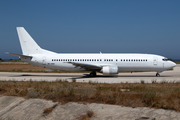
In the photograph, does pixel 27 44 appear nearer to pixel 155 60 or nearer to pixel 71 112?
pixel 155 60

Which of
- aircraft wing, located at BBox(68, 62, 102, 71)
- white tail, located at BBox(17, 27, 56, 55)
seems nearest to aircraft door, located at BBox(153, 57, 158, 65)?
aircraft wing, located at BBox(68, 62, 102, 71)

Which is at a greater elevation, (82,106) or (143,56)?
(143,56)

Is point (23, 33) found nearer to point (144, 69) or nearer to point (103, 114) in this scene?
point (144, 69)

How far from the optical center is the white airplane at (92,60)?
2642 centimetres

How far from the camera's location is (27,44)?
92.4 ft

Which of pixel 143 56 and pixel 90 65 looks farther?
pixel 143 56

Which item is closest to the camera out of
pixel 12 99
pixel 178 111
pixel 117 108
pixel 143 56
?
pixel 178 111

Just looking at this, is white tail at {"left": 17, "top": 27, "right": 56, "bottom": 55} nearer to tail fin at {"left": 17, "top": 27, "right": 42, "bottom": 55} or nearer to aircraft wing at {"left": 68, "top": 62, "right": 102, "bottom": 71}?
tail fin at {"left": 17, "top": 27, "right": 42, "bottom": 55}

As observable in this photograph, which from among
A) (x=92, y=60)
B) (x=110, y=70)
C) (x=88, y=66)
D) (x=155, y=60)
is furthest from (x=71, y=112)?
(x=155, y=60)

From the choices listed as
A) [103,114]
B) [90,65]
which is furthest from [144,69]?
[103,114]

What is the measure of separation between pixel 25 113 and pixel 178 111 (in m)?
8.63

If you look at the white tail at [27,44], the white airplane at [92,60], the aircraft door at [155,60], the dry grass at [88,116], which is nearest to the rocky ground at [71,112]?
the dry grass at [88,116]

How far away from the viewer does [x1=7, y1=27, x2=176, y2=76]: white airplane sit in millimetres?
26422

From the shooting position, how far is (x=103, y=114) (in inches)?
368
